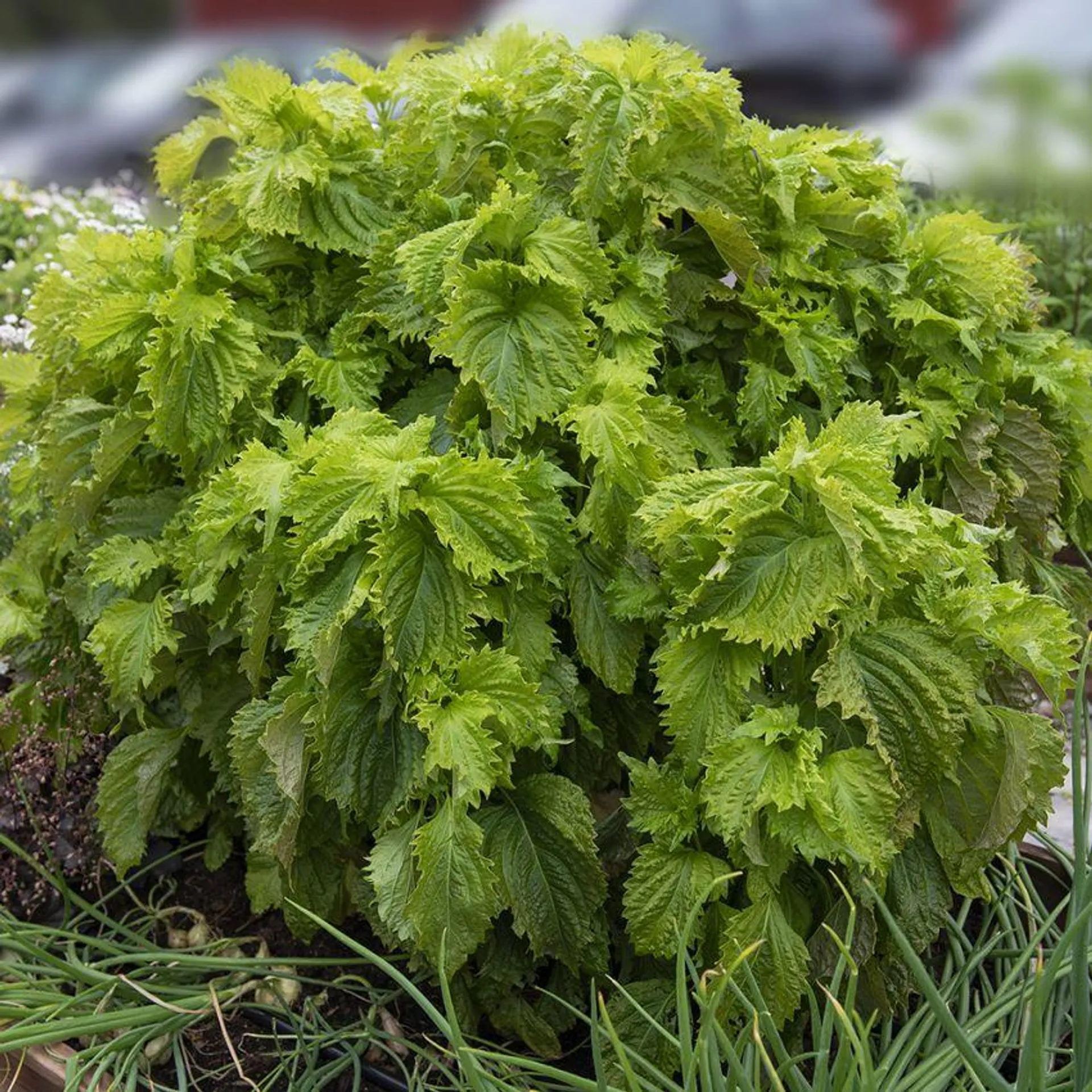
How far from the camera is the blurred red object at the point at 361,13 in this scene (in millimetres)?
12750

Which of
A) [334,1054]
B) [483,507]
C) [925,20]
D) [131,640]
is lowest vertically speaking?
[334,1054]

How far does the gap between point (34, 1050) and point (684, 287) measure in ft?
5.48

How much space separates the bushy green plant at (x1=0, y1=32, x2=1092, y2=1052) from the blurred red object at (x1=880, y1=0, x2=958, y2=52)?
9.51 m

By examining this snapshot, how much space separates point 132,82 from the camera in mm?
11250

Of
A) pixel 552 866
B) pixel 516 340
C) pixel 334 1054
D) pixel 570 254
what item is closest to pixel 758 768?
pixel 552 866

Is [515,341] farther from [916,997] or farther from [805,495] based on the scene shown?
[916,997]

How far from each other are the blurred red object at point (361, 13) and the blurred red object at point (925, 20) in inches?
152

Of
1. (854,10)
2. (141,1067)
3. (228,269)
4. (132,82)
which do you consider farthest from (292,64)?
(141,1067)

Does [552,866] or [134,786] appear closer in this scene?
[552,866]

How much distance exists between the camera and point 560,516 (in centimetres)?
200

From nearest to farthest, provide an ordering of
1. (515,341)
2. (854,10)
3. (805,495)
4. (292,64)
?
(805,495) < (515,341) < (292,64) < (854,10)

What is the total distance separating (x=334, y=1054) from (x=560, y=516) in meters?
1.01

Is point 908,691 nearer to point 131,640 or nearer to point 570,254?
point 570,254

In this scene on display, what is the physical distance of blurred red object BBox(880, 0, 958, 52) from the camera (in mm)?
11031
